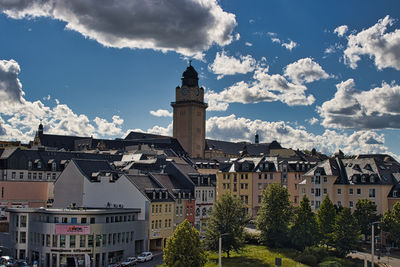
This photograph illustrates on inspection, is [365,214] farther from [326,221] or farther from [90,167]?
[90,167]

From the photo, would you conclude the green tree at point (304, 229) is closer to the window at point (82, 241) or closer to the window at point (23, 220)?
the window at point (82, 241)

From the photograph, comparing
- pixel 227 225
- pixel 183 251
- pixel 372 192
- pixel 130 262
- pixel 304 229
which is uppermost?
pixel 372 192

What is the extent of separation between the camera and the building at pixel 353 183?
10875 cm

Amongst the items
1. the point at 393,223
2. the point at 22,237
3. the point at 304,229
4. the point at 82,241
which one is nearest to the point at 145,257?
the point at 82,241

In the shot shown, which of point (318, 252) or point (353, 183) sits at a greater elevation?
point (353, 183)

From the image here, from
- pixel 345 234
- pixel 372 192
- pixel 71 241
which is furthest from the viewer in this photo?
pixel 372 192

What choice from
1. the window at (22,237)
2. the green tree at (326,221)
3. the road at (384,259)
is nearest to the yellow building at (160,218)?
the window at (22,237)

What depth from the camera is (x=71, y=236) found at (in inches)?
3236

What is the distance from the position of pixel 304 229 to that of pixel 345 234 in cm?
713

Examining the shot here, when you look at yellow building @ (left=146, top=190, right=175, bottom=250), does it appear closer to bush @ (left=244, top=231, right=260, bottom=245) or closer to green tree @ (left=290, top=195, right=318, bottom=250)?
bush @ (left=244, top=231, right=260, bottom=245)

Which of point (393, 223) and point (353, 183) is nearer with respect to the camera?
point (393, 223)

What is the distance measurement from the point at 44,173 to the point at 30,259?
144 feet

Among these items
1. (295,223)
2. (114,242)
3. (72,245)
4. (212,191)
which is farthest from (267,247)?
(72,245)

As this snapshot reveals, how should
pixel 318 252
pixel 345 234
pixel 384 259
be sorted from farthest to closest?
pixel 345 234, pixel 318 252, pixel 384 259
